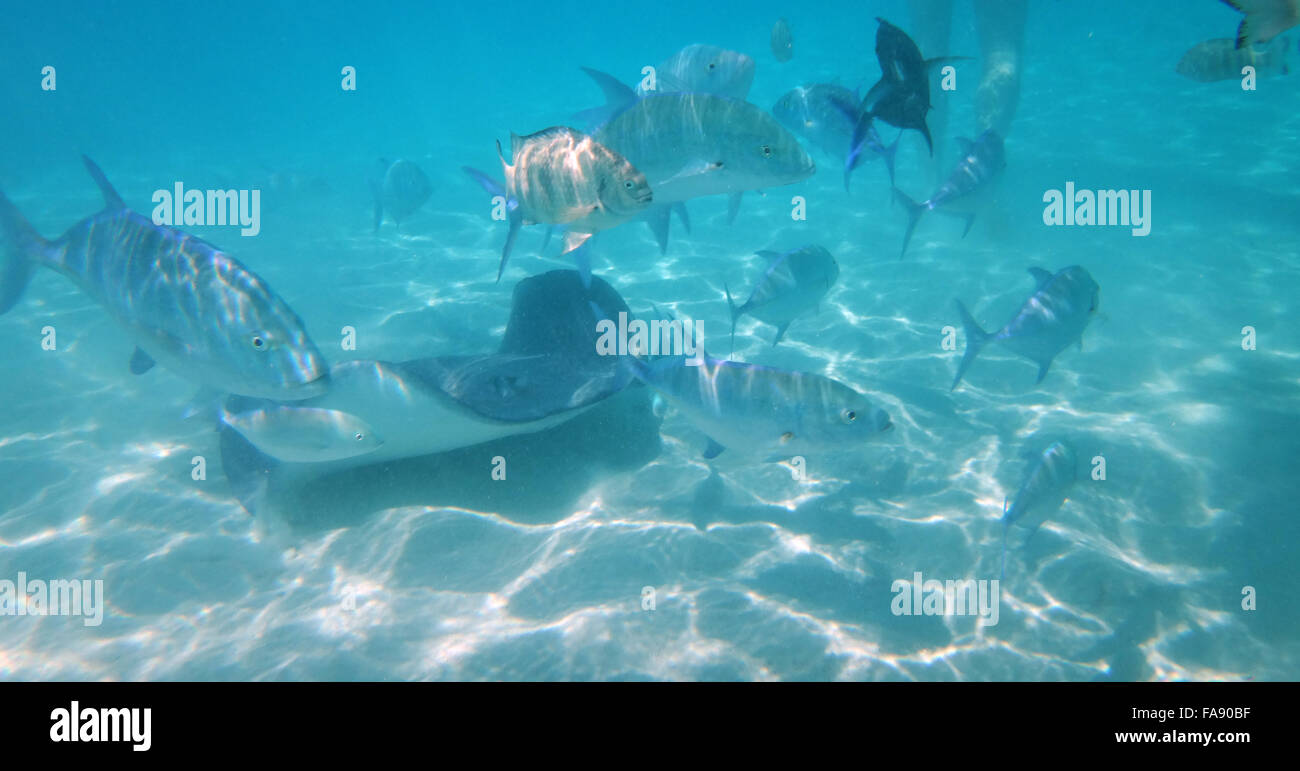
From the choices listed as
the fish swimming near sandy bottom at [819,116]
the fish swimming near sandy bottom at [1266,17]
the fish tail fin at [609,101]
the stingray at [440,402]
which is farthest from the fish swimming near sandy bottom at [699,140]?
the fish swimming near sandy bottom at [819,116]

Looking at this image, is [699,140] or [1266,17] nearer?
[1266,17]

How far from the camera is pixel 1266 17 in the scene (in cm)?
261

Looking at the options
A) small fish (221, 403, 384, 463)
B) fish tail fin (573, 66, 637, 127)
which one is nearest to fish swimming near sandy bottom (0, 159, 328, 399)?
small fish (221, 403, 384, 463)

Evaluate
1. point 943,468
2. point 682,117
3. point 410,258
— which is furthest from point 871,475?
point 410,258

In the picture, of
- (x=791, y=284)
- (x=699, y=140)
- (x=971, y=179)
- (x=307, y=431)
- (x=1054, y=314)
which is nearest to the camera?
(x=699, y=140)

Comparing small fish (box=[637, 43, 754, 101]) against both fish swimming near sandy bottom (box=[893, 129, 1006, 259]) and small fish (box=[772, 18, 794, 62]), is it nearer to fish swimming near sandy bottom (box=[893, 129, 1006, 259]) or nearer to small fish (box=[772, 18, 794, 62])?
fish swimming near sandy bottom (box=[893, 129, 1006, 259])

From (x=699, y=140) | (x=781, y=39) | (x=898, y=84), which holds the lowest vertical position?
Result: (x=699, y=140)

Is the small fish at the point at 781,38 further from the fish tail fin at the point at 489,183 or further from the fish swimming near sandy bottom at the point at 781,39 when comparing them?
the fish tail fin at the point at 489,183

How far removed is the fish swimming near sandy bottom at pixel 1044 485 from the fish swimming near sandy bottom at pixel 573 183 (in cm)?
380

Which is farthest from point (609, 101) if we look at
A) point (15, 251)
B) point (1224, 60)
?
point (1224, 60)

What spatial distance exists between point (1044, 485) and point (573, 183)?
4330 millimetres

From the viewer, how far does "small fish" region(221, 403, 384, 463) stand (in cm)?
391

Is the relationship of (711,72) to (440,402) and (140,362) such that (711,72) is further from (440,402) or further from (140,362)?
(140,362)
